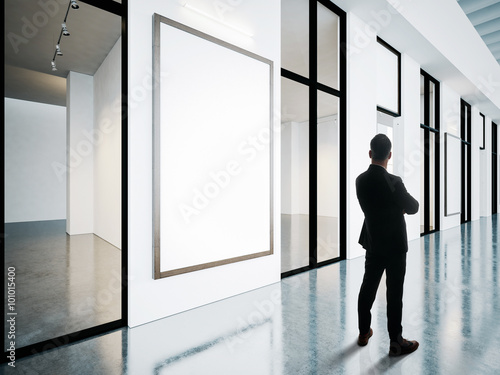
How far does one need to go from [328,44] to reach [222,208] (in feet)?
16.5

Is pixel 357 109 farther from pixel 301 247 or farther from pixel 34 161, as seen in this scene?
pixel 34 161

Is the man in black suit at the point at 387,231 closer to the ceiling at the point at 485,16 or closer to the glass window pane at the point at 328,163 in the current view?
the ceiling at the point at 485,16

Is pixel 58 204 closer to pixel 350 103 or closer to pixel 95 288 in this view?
pixel 95 288

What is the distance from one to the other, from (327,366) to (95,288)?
2966 millimetres

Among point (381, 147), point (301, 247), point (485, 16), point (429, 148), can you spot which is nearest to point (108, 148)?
point (301, 247)

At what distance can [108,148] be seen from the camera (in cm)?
644

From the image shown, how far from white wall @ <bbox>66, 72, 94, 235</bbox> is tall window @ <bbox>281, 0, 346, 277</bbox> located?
5.07 metres

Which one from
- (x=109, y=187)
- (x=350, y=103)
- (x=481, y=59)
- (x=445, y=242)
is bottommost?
(x=445, y=242)

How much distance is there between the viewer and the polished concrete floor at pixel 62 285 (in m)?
2.76

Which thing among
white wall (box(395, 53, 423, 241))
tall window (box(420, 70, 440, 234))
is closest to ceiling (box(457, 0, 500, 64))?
tall window (box(420, 70, 440, 234))

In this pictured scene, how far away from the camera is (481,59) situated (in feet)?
28.8

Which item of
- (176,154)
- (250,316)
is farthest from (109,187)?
(250,316)

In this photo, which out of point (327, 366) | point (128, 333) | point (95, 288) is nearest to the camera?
point (327, 366)

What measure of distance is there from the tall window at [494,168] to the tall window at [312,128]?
7.53 metres
